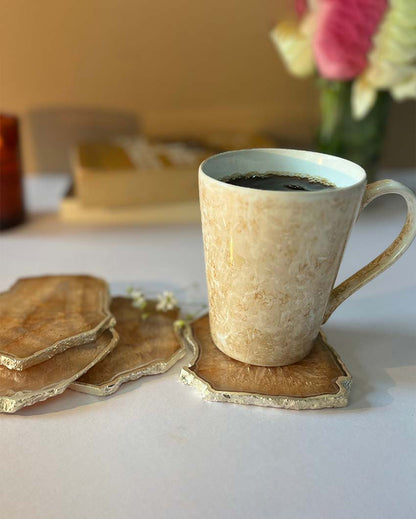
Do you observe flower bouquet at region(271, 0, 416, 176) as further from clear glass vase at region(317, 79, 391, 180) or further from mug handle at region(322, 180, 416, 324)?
mug handle at region(322, 180, 416, 324)

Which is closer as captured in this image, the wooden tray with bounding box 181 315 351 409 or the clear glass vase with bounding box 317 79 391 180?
the wooden tray with bounding box 181 315 351 409

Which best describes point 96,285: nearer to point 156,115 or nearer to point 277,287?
point 277,287

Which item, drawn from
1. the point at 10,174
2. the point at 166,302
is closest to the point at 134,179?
the point at 10,174

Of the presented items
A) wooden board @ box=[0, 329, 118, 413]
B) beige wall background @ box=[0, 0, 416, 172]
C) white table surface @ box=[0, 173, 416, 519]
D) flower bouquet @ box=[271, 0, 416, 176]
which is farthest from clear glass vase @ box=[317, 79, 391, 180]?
wooden board @ box=[0, 329, 118, 413]

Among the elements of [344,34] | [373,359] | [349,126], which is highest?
[344,34]

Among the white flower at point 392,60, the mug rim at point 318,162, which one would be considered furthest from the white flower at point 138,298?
the white flower at point 392,60

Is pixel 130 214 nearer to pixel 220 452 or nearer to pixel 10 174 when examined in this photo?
pixel 10 174

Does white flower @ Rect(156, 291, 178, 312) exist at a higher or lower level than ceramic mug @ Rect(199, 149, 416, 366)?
lower
